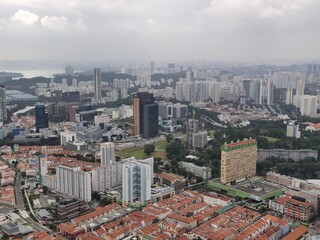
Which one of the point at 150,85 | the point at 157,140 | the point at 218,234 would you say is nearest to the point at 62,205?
the point at 218,234

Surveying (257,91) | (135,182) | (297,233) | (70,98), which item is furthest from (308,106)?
(297,233)

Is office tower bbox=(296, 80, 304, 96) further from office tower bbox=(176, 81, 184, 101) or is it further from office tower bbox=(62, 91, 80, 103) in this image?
office tower bbox=(62, 91, 80, 103)

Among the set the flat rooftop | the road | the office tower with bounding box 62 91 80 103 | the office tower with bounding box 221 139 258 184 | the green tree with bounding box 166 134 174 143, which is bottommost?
the road

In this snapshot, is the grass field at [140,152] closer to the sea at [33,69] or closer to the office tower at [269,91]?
the office tower at [269,91]

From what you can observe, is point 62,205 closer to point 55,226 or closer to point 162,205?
point 55,226

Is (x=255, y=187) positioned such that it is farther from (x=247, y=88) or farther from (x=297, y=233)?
(x=247, y=88)

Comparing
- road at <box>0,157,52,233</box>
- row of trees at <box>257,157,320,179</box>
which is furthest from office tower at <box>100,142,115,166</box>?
row of trees at <box>257,157,320,179</box>
